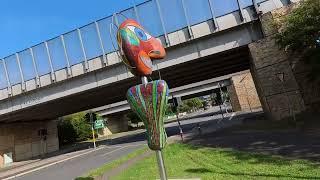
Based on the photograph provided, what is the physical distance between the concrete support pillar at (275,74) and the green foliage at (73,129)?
1558 inches

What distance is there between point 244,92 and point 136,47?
51.1 meters

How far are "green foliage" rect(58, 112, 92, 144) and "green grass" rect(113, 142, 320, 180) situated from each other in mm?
43932

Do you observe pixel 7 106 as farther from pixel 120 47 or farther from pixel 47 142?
pixel 120 47

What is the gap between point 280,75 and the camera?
70.0 feet

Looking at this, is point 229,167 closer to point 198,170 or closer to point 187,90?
point 198,170

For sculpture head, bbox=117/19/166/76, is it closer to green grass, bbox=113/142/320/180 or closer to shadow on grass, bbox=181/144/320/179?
green grass, bbox=113/142/320/180

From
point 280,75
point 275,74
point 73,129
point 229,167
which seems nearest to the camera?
point 229,167

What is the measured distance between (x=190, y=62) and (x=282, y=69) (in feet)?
20.5

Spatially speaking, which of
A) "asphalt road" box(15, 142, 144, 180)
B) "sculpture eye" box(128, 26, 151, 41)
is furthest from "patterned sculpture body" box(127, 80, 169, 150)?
"asphalt road" box(15, 142, 144, 180)

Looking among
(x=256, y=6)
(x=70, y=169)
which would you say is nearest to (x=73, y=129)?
(x=70, y=169)

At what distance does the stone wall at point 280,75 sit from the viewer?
21.6 metres

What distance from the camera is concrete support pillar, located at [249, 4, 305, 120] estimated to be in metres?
21.7

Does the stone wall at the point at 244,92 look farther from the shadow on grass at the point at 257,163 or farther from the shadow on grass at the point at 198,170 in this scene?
the shadow on grass at the point at 198,170

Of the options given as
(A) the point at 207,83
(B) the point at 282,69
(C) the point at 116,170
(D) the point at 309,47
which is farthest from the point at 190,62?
(A) the point at 207,83
